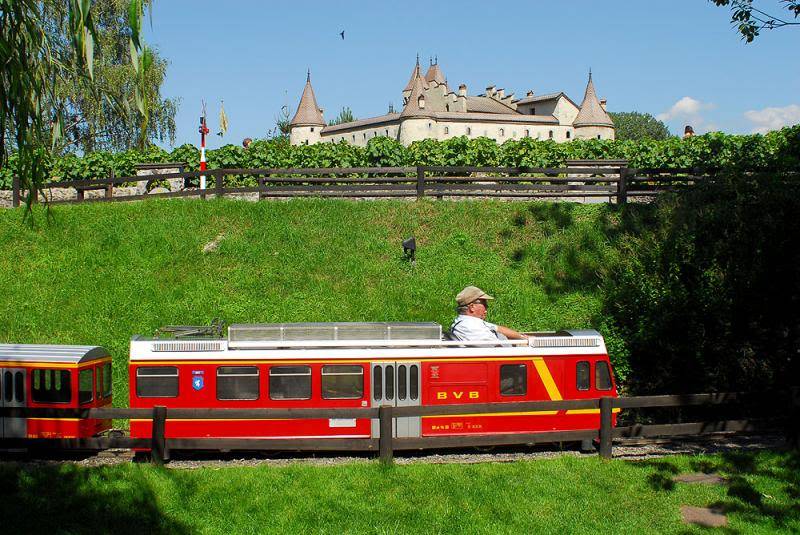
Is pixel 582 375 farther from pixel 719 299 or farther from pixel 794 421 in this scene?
pixel 719 299

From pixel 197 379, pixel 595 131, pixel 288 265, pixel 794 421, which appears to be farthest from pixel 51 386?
pixel 595 131

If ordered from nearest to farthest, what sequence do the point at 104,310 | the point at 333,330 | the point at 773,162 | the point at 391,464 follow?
the point at 391,464 → the point at 333,330 → the point at 104,310 → the point at 773,162

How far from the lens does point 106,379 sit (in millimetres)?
13406

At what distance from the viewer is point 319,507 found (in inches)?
353

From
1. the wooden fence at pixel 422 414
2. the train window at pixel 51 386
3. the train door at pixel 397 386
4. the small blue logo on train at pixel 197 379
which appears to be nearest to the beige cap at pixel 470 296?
the train door at pixel 397 386

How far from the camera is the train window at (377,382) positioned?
39.9 ft

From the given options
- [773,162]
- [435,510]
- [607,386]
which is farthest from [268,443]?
[773,162]

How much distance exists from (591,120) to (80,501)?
338ft

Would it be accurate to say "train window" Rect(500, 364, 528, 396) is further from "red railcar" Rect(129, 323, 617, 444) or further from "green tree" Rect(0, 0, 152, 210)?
"green tree" Rect(0, 0, 152, 210)

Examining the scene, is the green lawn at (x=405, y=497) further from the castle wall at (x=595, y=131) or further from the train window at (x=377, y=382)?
the castle wall at (x=595, y=131)

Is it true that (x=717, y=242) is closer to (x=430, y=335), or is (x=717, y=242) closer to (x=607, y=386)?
(x=607, y=386)

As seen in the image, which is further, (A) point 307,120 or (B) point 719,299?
(A) point 307,120

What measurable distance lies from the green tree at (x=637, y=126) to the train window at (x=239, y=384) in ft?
449

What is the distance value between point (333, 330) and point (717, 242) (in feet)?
27.1
